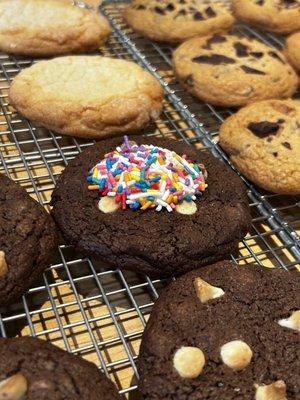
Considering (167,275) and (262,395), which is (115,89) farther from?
(262,395)

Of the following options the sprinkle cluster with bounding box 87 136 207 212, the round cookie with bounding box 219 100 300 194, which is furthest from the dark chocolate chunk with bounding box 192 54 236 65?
the sprinkle cluster with bounding box 87 136 207 212

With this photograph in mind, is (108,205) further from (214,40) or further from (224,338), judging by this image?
(214,40)

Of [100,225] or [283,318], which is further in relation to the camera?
[100,225]

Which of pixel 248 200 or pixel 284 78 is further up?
pixel 284 78

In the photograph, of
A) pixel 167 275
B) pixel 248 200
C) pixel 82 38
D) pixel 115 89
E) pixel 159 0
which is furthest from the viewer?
pixel 159 0

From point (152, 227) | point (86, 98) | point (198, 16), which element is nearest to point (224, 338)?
point (152, 227)

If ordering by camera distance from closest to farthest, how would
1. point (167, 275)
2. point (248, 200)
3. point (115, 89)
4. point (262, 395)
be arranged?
point (262, 395)
point (167, 275)
point (248, 200)
point (115, 89)

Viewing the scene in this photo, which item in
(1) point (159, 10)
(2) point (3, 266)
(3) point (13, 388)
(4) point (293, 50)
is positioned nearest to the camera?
(3) point (13, 388)

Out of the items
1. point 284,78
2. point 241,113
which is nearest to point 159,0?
point 284,78
